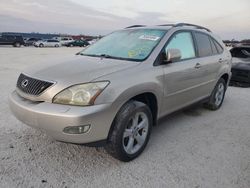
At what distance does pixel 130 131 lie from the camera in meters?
3.14

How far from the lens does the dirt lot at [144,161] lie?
2.76 m

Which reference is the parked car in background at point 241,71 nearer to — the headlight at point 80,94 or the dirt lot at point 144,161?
the dirt lot at point 144,161

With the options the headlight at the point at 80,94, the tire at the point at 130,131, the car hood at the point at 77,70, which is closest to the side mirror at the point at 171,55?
the car hood at the point at 77,70

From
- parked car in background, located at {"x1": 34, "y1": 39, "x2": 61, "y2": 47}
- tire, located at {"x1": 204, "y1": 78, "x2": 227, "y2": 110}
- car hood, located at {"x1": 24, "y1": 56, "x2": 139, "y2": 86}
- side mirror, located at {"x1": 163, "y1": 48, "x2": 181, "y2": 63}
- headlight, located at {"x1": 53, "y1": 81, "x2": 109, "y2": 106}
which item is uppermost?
side mirror, located at {"x1": 163, "y1": 48, "x2": 181, "y2": 63}

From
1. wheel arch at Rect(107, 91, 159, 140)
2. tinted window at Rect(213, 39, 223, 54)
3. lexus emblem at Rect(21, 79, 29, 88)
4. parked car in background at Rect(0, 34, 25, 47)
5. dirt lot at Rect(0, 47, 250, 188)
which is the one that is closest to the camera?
dirt lot at Rect(0, 47, 250, 188)

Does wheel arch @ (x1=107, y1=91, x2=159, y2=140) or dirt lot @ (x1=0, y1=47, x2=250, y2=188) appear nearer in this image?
dirt lot @ (x1=0, y1=47, x2=250, y2=188)

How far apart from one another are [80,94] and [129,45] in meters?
1.46

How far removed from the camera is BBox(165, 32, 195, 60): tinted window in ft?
12.6

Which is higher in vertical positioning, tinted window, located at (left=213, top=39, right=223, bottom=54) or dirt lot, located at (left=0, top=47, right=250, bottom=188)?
tinted window, located at (left=213, top=39, right=223, bottom=54)

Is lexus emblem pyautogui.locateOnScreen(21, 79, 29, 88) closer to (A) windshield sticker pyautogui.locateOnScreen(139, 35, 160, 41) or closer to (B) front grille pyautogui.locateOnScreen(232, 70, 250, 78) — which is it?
(A) windshield sticker pyautogui.locateOnScreen(139, 35, 160, 41)

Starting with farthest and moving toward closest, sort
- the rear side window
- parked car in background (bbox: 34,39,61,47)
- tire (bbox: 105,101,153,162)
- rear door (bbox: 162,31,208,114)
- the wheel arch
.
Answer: parked car in background (bbox: 34,39,61,47)
the rear side window
rear door (bbox: 162,31,208,114)
the wheel arch
tire (bbox: 105,101,153,162)

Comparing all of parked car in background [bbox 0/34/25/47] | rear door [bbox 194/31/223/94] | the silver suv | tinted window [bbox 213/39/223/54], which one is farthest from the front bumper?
parked car in background [bbox 0/34/25/47]

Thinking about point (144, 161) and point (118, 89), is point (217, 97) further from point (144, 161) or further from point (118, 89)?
point (118, 89)

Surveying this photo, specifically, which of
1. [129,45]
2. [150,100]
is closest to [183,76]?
[150,100]
